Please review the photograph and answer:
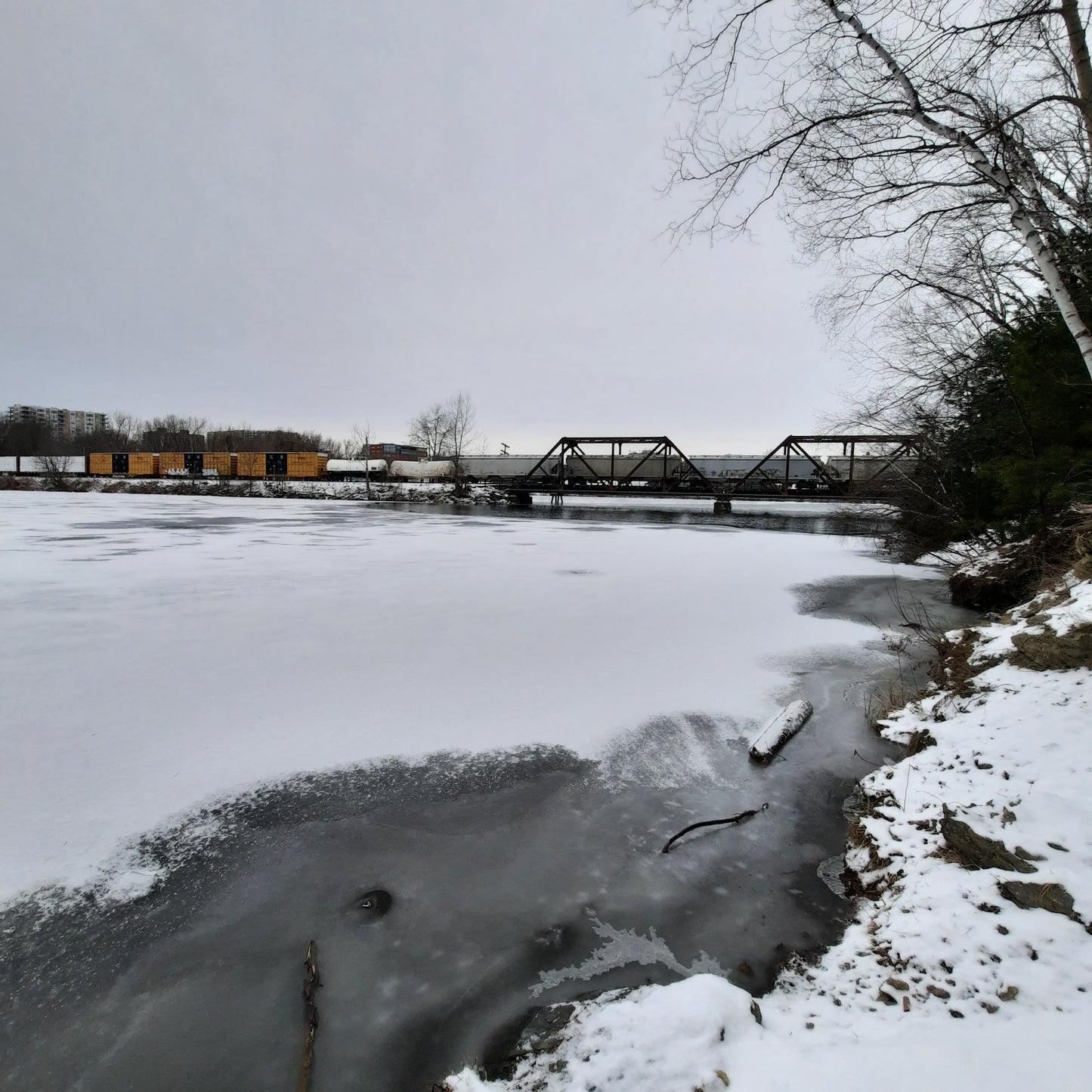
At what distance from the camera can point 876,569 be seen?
16.7 meters

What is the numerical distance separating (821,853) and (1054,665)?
7.89ft

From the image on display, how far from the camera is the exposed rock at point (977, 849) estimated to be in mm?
2777

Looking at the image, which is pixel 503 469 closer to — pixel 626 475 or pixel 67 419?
pixel 626 475

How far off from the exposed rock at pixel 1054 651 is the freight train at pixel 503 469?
30.9 m

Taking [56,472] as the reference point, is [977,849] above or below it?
below

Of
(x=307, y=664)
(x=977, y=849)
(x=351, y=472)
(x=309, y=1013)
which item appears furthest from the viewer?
(x=351, y=472)

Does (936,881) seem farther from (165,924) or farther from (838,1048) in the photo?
(165,924)

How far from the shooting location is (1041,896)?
253 cm

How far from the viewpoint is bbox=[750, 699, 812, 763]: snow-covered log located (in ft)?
16.6

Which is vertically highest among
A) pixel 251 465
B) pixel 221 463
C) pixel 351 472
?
pixel 221 463

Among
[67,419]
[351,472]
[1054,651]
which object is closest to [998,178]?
[1054,651]

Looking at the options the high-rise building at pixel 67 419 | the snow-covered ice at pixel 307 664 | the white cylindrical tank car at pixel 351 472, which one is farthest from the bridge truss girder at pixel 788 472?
the high-rise building at pixel 67 419

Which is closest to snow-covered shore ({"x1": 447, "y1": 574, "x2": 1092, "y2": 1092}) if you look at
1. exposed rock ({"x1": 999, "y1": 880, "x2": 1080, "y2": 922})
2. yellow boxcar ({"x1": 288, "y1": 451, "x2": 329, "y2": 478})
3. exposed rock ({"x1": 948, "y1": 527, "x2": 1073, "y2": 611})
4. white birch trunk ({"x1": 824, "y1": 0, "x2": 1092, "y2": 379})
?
exposed rock ({"x1": 999, "y1": 880, "x2": 1080, "y2": 922})

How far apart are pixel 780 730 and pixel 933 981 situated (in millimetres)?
3099
